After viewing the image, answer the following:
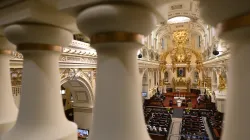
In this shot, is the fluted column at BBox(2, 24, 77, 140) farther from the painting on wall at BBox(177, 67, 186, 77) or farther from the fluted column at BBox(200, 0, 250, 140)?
the painting on wall at BBox(177, 67, 186, 77)

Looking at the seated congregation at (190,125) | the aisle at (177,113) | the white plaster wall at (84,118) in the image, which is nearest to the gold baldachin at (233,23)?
the white plaster wall at (84,118)

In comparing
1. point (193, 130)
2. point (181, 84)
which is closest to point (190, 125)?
point (193, 130)

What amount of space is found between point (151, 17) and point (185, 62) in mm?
23975

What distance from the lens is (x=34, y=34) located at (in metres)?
0.82

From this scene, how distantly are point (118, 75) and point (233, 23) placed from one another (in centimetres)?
40

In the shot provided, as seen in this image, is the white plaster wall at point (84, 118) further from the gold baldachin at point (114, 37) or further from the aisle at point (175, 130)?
the gold baldachin at point (114, 37)

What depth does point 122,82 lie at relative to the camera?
2.14 ft

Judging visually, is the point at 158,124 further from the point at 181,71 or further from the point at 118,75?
the point at 181,71

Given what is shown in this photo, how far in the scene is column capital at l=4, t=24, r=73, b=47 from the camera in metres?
0.80

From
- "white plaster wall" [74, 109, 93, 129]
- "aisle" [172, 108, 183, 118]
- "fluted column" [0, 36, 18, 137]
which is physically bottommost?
"aisle" [172, 108, 183, 118]

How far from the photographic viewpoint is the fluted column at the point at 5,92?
3.59 ft

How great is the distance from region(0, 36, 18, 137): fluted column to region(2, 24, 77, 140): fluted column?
0.27m

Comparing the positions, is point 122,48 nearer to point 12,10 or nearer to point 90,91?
point 12,10

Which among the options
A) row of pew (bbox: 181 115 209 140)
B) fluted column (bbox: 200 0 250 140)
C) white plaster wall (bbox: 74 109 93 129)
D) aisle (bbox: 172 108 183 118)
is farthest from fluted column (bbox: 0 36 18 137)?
aisle (bbox: 172 108 183 118)
